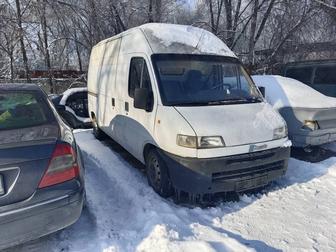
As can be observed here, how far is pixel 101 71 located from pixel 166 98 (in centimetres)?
360

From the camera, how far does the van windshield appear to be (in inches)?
178

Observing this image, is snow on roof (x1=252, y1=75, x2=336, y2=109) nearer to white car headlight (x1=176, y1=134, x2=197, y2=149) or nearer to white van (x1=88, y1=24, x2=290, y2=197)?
white van (x1=88, y1=24, x2=290, y2=197)

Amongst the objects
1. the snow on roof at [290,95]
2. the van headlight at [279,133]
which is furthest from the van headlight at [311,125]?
the van headlight at [279,133]

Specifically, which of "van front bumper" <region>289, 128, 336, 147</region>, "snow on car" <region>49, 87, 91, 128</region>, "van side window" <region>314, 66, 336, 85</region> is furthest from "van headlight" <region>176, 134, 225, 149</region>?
"snow on car" <region>49, 87, 91, 128</region>

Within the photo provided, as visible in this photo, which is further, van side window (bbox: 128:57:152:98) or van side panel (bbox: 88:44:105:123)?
van side panel (bbox: 88:44:105:123)

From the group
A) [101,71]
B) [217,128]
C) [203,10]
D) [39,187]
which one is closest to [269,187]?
[217,128]

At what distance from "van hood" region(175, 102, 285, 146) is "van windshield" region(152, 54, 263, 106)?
0.68 feet

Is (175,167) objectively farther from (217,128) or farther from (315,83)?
(315,83)

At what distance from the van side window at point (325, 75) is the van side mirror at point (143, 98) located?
5.57 meters

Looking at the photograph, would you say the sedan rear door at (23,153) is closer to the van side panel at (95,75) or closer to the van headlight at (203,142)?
the van headlight at (203,142)

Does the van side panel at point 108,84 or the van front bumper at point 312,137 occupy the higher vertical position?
the van side panel at point 108,84

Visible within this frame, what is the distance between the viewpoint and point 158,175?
14.7 ft

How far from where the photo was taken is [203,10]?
1702 cm

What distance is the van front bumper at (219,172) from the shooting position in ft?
13.0
